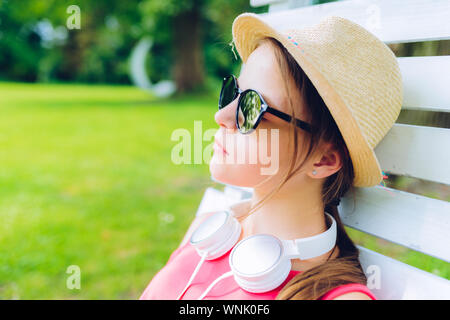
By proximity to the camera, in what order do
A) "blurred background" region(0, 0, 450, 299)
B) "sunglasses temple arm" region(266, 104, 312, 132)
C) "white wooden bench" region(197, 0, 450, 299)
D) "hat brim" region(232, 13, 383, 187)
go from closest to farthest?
"hat brim" region(232, 13, 383, 187) < "sunglasses temple arm" region(266, 104, 312, 132) < "white wooden bench" region(197, 0, 450, 299) < "blurred background" region(0, 0, 450, 299)

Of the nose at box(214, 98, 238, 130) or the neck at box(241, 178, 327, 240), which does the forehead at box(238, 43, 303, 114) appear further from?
the neck at box(241, 178, 327, 240)

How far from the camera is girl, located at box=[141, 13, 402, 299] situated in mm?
1165

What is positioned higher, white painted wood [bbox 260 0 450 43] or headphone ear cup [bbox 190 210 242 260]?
white painted wood [bbox 260 0 450 43]

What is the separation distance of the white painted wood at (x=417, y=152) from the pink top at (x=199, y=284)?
510 mm

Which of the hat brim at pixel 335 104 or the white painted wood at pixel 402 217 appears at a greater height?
the hat brim at pixel 335 104

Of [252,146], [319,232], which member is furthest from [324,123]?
[319,232]

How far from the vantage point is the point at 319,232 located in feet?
4.57

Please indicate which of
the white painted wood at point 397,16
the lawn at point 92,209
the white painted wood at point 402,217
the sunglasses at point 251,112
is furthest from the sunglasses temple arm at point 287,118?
the lawn at point 92,209

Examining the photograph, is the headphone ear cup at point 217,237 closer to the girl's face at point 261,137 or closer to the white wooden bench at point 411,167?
the girl's face at point 261,137

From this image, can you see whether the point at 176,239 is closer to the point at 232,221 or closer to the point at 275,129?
the point at 232,221

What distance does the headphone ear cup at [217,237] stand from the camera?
1402 millimetres

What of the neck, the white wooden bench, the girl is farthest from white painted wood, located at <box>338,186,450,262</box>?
the neck

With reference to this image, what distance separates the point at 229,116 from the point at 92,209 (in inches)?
118
